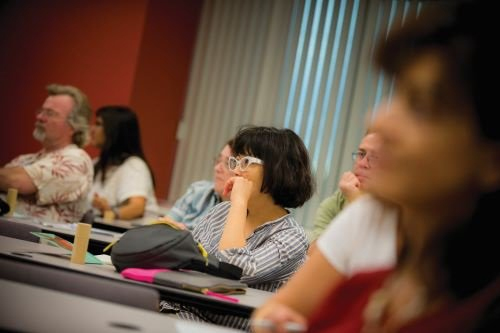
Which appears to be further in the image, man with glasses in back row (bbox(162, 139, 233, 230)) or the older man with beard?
man with glasses in back row (bbox(162, 139, 233, 230))

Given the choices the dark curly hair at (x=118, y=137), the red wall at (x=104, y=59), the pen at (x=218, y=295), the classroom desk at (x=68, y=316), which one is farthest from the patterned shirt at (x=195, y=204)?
the classroom desk at (x=68, y=316)

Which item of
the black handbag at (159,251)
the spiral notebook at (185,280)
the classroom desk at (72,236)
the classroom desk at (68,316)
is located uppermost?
the classroom desk at (68,316)

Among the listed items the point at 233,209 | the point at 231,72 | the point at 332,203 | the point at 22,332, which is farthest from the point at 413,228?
the point at 231,72

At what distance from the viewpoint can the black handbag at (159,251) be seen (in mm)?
2258

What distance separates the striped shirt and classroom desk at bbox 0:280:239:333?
1.07m

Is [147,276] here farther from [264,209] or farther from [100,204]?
[100,204]

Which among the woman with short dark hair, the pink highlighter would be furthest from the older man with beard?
the pink highlighter

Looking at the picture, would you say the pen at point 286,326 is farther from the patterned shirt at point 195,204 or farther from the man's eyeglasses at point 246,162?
the patterned shirt at point 195,204

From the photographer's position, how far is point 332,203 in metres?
4.54

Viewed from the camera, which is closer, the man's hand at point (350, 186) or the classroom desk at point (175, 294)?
the classroom desk at point (175, 294)

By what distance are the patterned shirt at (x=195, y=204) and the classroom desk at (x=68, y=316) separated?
341 cm

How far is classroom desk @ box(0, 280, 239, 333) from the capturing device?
1209mm

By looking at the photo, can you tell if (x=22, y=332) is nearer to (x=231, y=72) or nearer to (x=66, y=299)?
(x=66, y=299)

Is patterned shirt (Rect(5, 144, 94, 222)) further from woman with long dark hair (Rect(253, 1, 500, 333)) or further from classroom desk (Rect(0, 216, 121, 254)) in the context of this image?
woman with long dark hair (Rect(253, 1, 500, 333))
